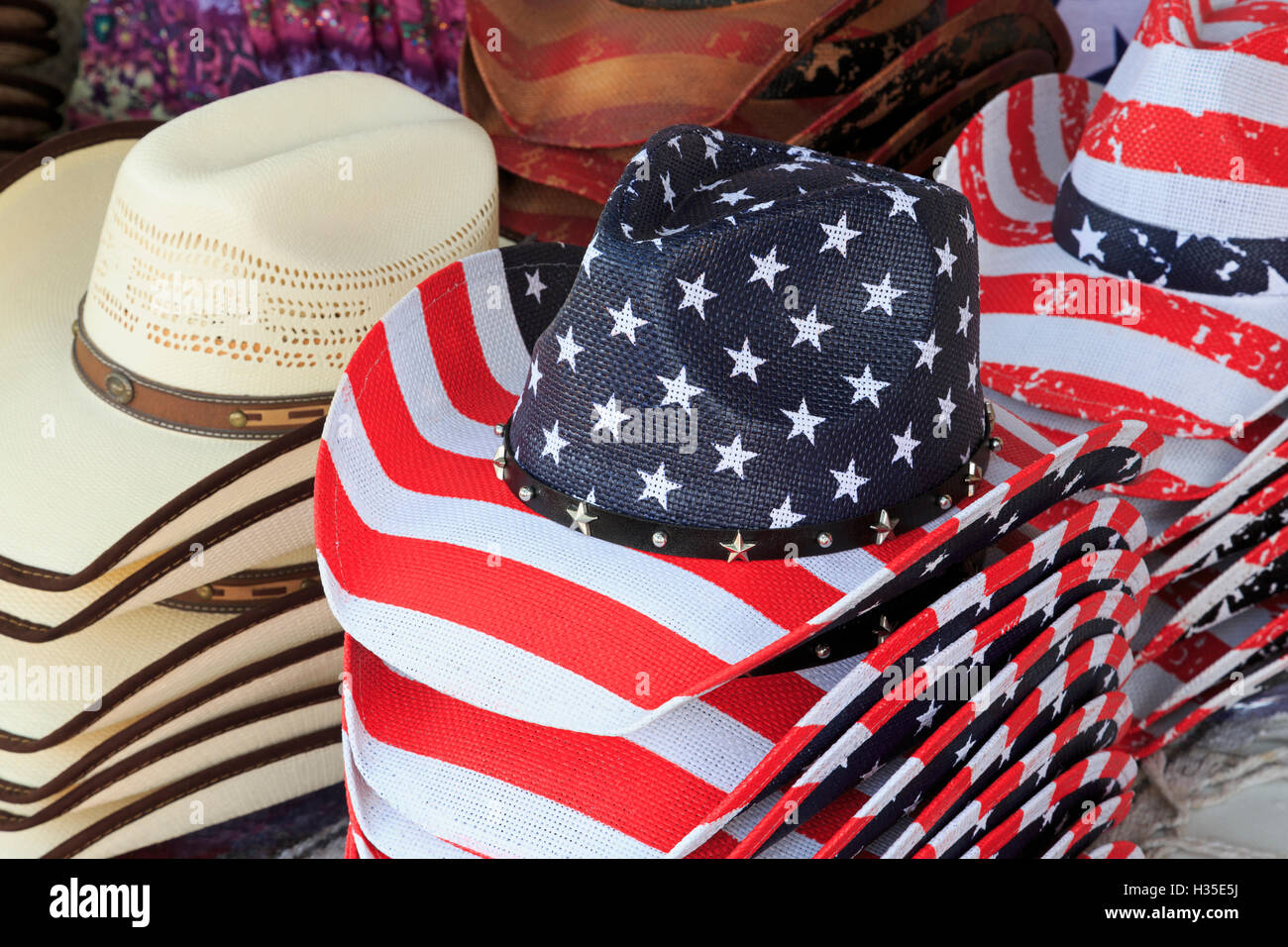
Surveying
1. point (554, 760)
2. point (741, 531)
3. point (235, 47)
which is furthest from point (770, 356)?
point (235, 47)

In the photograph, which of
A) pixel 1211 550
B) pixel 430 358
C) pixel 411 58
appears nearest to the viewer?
pixel 430 358

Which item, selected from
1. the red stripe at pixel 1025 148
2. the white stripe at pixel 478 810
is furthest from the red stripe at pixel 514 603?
the red stripe at pixel 1025 148

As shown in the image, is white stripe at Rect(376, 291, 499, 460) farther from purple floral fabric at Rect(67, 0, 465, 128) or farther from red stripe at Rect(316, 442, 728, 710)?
purple floral fabric at Rect(67, 0, 465, 128)

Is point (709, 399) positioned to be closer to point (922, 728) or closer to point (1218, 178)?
point (922, 728)

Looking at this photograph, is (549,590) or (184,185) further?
(184,185)

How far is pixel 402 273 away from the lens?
1.30 metres

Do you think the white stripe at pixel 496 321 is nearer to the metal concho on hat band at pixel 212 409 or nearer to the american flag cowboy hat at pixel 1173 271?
the metal concho on hat band at pixel 212 409

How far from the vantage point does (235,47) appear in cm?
186

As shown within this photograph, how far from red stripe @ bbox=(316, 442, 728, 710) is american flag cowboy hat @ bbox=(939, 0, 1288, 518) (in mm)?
582

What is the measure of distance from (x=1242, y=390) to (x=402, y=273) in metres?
0.88

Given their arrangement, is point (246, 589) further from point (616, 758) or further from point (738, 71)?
point (738, 71)

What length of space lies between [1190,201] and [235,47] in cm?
139

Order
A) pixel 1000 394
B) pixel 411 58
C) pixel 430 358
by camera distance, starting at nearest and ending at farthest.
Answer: pixel 430 358 → pixel 1000 394 → pixel 411 58
